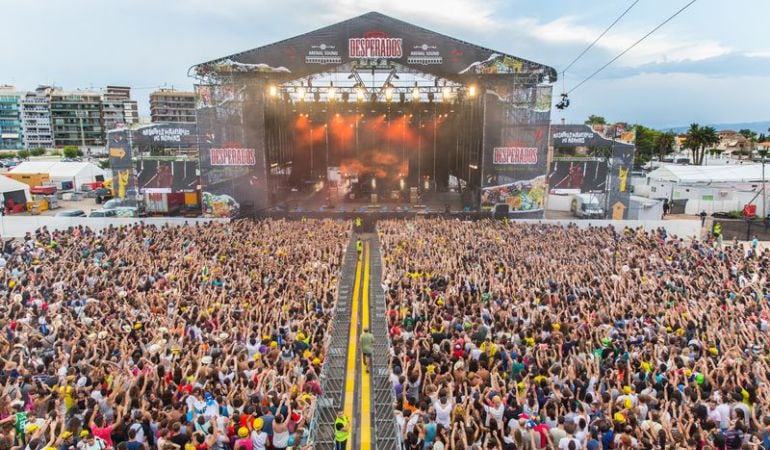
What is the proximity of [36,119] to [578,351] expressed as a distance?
10855 cm

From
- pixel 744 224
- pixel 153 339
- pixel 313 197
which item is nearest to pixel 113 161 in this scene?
pixel 313 197

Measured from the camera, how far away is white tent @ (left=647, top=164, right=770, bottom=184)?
1228 inches

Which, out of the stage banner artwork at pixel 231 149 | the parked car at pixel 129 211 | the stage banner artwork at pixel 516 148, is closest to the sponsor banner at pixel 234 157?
the stage banner artwork at pixel 231 149

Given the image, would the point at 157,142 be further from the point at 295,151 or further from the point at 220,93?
the point at 295,151

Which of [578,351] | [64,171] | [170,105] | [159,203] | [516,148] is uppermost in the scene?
[170,105]

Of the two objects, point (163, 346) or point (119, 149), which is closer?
point (163, 346)

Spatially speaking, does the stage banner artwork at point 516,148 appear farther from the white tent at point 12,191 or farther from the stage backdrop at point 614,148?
the white tent at point 12,191

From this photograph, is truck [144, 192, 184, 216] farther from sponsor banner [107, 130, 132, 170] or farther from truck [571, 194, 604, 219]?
truck [571, 194, 604, 219]

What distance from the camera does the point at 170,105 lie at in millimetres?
96438

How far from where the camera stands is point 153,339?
25.5 feet

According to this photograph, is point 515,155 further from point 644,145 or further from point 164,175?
point 644,145

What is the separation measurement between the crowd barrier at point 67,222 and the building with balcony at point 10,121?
8609cm

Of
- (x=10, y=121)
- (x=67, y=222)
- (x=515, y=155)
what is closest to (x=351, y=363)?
(x=515, y=155)

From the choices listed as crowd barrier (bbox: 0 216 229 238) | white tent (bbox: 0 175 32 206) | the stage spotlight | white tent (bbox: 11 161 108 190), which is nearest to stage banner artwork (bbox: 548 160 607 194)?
the stage spotlight
